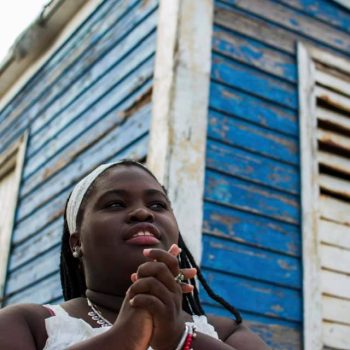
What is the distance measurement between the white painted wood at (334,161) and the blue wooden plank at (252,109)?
0.92ft

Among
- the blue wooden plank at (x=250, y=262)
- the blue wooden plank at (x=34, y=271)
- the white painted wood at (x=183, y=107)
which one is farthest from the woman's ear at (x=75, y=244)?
the blue wooden plank at (x=34, y=271)

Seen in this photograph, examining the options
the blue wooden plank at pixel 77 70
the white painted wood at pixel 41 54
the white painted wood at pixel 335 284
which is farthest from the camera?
the white painted wood at pixel 41 54

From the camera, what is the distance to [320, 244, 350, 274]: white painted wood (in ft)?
13.6

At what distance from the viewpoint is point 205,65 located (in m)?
4.01

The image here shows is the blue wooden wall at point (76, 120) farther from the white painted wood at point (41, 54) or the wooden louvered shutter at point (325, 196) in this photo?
the wooden louvered shutter at point (325, 196)

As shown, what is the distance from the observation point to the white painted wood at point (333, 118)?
456 cm

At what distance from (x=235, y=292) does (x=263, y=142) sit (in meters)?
1.04

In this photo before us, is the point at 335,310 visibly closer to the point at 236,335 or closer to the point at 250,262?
the point at 250,262

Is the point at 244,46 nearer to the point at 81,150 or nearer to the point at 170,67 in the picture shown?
the point at 170,67

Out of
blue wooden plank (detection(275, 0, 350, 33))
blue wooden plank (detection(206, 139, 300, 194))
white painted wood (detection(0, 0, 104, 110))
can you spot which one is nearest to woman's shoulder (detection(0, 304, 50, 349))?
blue wooden plank (detection(206, 139, 300, 194))

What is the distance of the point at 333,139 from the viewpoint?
4.54 meters

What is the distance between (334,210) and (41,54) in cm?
358

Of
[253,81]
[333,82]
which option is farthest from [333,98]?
[253,81]

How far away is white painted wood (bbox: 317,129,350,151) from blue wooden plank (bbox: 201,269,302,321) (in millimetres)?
1173
